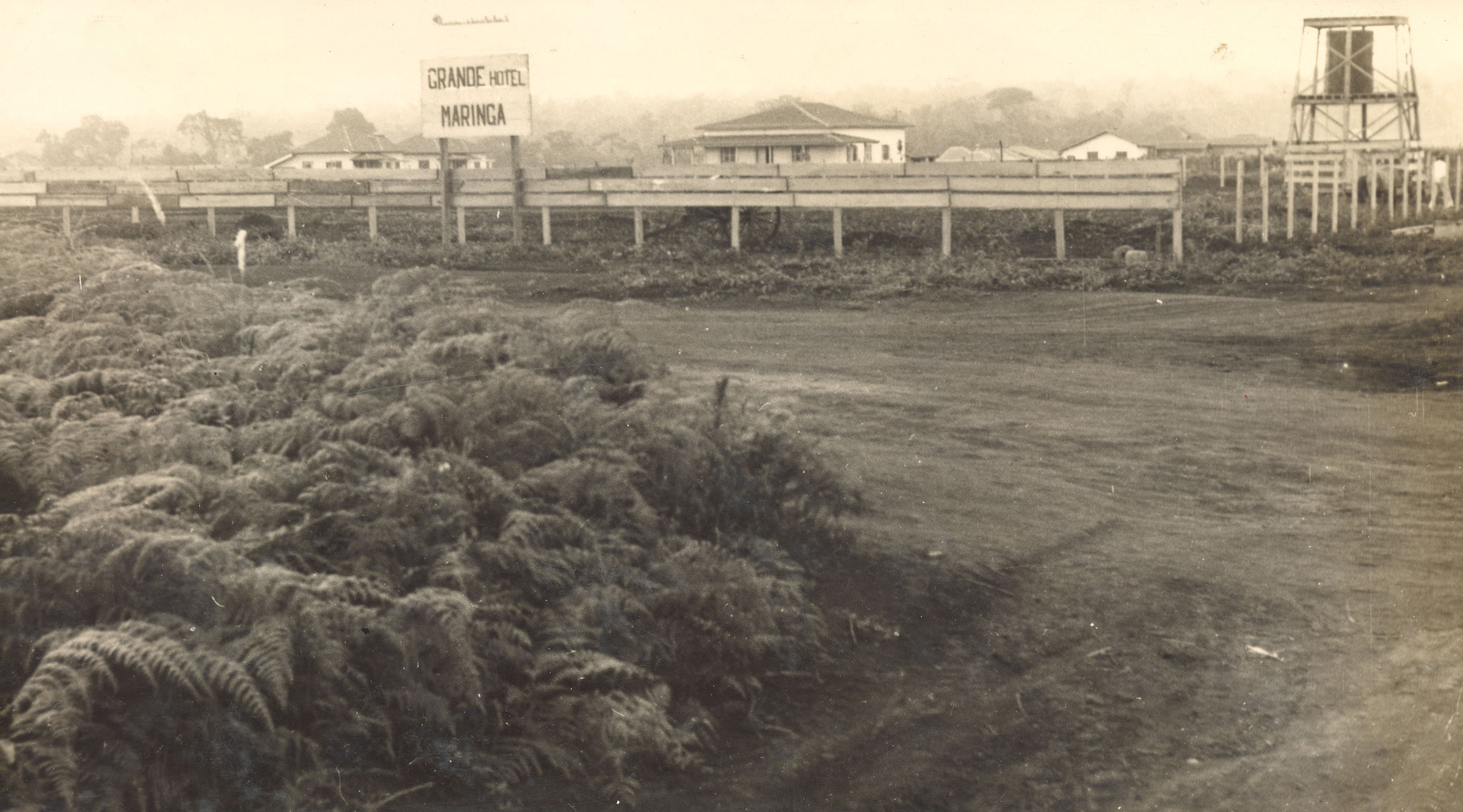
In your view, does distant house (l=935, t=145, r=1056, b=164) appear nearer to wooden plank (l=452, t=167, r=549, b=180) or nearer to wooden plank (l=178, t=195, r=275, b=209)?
wooden plank (l=452, t=167, r=549, b=180)

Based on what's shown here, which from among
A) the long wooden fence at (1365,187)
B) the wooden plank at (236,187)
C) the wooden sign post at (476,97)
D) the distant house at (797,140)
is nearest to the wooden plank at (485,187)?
the distant house at (797,140)

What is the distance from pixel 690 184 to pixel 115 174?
362 inches

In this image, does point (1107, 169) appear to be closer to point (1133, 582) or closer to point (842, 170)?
point (842, 170)

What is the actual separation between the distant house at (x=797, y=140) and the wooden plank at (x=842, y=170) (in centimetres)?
16

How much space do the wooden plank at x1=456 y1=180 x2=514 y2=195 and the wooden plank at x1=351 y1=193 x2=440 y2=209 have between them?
487 millimetres

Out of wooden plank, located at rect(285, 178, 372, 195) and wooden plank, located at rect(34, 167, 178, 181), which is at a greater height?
wooden plank, located at rect(34, 167, 178, 181)

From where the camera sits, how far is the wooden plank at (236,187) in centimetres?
2019

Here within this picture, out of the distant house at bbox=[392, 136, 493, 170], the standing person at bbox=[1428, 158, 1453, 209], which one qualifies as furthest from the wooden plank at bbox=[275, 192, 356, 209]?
the standing person at bbox=[1428, 158, 1453, 209]

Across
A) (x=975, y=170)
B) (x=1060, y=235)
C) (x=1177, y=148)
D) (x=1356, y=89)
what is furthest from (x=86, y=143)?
(x=1177, y=148)

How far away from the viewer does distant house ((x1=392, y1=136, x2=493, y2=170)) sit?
23.7 m

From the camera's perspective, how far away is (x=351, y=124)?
15.8m

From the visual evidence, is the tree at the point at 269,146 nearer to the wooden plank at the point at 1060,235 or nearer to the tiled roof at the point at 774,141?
the tiled roof at the point at 774,141

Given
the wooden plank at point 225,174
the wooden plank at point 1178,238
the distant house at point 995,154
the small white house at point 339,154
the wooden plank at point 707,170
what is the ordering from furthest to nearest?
the distant house at point 995,154, the wooden plank at point 707,170, the wooden plank at point 225,174, the wooden plank at point 1178,238, the small white house at point 339,154

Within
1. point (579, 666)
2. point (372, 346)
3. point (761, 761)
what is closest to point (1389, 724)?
point (761, 761)
